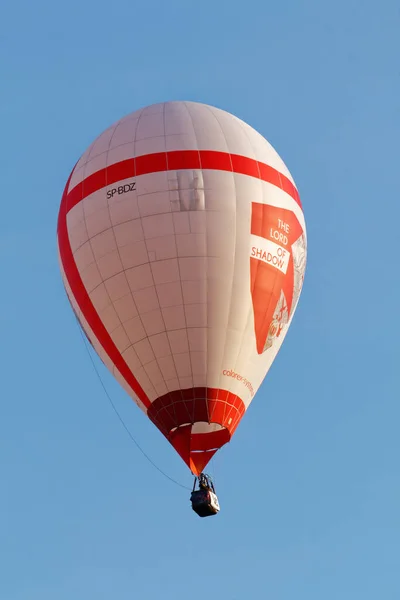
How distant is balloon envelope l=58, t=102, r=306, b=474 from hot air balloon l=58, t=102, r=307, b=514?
0.07ft

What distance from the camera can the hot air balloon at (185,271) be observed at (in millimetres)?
40062

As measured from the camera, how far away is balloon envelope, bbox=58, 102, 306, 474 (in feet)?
131

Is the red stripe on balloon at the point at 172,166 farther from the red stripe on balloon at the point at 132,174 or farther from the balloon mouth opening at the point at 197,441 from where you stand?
the balloon mouth opening at the point at 197,441

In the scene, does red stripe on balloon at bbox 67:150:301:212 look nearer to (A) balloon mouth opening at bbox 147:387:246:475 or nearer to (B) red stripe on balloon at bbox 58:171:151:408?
(B) red stripe on balloon at bbox 58:171:151:408

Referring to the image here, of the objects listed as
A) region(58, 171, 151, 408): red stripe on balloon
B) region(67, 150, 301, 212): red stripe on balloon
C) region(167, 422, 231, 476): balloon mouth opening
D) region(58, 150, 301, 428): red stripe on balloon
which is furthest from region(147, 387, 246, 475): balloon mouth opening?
region(67, 150, 301, 212): red stripe on balloon

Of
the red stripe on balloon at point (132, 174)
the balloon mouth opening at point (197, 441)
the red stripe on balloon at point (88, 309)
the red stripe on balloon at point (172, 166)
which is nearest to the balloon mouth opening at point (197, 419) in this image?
the balloon mouth opening at point (197, 441)

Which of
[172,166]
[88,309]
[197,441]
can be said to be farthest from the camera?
[88,309]

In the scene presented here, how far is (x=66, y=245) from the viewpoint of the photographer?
41781 mm

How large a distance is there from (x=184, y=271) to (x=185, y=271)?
2cm

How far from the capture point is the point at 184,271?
1581 inches

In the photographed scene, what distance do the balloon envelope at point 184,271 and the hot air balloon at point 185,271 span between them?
0.02 metres

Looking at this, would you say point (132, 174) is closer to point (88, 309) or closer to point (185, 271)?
point (185, 271)

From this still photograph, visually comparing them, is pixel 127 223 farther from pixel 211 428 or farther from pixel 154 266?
pixel 211 428

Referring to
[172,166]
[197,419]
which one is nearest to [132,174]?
[172,166]
